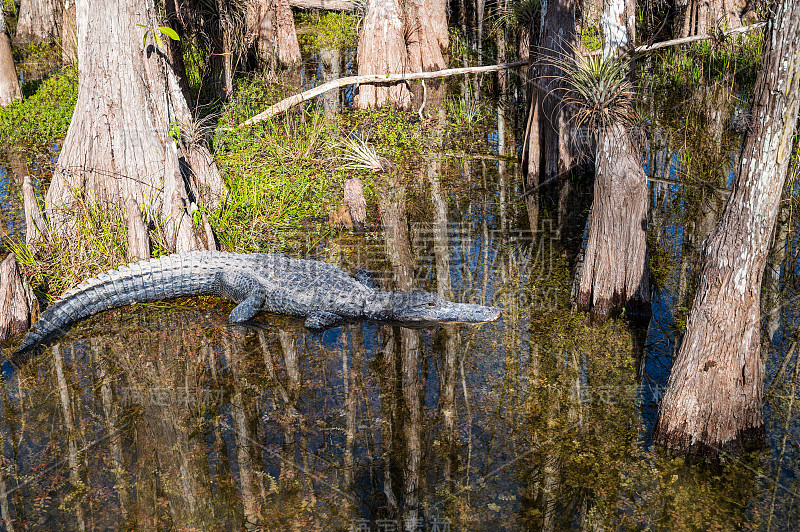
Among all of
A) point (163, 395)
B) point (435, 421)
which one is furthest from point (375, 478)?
point (163, 395)


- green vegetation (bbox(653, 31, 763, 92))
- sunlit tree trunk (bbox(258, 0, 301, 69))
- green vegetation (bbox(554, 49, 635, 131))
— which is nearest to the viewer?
green vegetation (bbox(554, 49, 635, 131))

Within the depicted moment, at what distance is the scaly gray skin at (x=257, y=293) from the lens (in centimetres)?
616

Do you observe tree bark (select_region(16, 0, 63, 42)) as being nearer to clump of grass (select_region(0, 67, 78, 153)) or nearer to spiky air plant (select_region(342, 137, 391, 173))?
clump of grass (select_region(0, 67, 78, 153))

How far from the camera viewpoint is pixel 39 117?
38.0 ft

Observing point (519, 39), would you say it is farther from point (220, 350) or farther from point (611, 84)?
point (220, 350)

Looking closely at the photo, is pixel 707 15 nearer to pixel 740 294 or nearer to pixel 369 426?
pixel 740 294

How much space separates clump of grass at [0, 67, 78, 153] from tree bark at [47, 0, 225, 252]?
13.2 feet

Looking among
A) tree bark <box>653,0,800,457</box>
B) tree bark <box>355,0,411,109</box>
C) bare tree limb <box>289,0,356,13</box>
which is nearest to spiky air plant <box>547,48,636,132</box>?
tree bark <box>653,0,800,457</box>

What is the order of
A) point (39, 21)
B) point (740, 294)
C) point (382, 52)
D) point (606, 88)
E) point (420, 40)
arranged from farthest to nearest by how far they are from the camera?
point (39, 21) < point (420, 40) < point (382, 52) < point (606, 88) < point (740, 294)

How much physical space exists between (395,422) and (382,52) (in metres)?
8.88

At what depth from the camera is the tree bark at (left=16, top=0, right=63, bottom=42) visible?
17031mm

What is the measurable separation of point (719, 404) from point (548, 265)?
2.94 m

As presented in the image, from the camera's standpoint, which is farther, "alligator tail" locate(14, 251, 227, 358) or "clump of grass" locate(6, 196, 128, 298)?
"clump of grass" locate(6, 196, 128, 298)

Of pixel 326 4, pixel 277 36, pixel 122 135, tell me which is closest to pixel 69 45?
pixel 277 36
